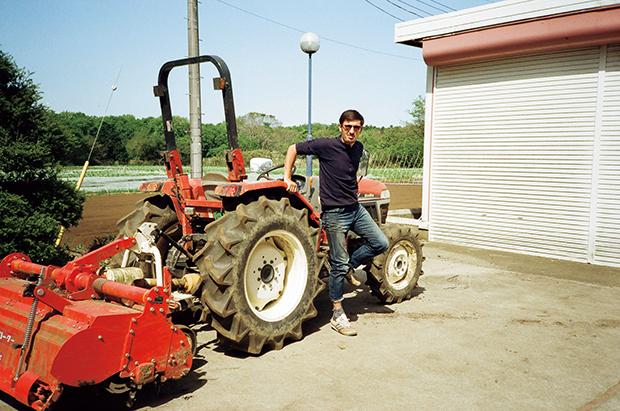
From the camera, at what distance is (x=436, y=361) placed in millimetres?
4070

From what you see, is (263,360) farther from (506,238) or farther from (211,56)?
(506,238)

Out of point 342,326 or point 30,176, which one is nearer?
point 342,326

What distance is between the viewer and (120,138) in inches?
2328

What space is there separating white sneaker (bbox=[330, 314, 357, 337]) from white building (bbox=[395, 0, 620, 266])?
5210 mm

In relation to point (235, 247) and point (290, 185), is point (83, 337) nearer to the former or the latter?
point (235, 247)

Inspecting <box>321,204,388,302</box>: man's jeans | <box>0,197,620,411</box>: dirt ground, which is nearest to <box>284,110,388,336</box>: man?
<box>321,204,388,302</box>: man's jeans

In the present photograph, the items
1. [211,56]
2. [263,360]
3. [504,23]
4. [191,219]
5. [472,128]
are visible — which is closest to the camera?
[263,360]

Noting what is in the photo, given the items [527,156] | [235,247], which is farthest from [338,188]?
[527,156]

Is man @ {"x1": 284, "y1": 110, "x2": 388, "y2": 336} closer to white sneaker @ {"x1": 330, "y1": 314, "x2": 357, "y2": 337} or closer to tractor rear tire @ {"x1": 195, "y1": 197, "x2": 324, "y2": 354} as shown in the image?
white sneaker @ {"x1": 330, "y1": 314, "x2": 357, "y2": 337}

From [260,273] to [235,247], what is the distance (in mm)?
550

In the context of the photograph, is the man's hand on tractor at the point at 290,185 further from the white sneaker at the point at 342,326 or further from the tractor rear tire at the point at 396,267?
the tractor rear tire at the point at 396,267

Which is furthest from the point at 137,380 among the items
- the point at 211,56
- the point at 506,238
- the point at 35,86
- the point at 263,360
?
the point at 506,238

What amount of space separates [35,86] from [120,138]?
56.6 m

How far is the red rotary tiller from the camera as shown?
288 cm
